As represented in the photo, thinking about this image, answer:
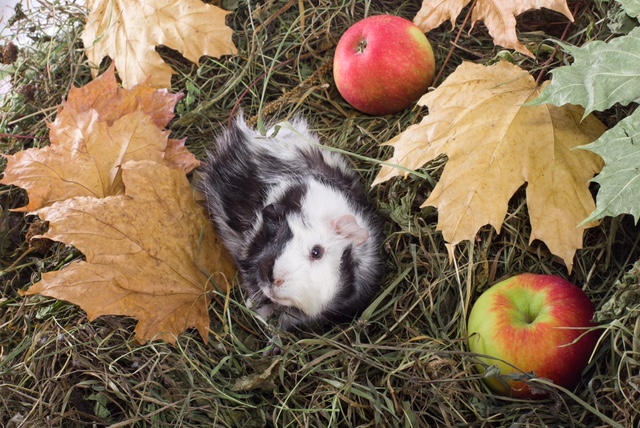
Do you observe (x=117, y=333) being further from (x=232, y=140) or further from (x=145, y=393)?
(x=232, y=140)

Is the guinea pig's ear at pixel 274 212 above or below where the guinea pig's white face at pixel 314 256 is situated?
above

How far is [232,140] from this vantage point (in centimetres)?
292

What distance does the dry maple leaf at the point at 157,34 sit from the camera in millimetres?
2953

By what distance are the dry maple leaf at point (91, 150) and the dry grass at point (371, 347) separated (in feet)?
1.02

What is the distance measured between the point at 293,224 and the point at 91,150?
89 centimetres

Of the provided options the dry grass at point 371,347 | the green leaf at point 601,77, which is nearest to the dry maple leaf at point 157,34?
the dry grass at point 371,347

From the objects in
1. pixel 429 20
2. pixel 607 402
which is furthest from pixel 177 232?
pixel 607 402

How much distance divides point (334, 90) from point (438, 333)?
4.30 ft

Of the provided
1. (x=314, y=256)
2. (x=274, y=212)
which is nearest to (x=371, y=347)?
(x=314, y=256)

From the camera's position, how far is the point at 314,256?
2.54 metres

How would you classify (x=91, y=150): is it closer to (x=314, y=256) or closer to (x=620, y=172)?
(x=314, y=256)

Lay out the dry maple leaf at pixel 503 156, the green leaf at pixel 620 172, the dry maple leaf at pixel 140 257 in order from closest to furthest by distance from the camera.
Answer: the green leaf at pixel 620 172 < the dry maple leaf at pixel 503 156 < the dry maple leaf at pixel 140 257

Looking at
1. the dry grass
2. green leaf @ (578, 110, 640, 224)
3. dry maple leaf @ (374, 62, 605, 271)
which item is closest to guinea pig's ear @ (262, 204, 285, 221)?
the dry grass

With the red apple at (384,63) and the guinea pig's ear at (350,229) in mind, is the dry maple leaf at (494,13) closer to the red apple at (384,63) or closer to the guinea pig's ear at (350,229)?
the red apple at (384,63)
